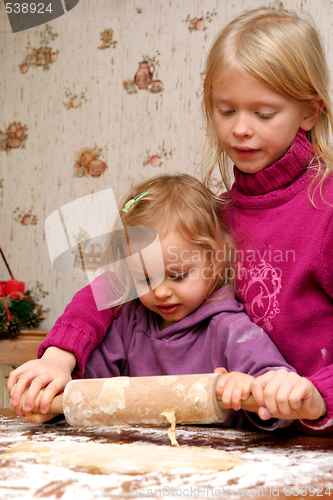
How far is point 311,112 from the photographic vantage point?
2.94 ft

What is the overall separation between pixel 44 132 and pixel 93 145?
8.6 inches

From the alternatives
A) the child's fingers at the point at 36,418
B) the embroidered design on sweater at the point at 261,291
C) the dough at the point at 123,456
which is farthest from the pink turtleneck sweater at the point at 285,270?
the dough at the point at 123,456

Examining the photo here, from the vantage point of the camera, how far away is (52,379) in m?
0.79

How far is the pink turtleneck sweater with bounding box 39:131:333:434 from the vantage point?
0.82 metres

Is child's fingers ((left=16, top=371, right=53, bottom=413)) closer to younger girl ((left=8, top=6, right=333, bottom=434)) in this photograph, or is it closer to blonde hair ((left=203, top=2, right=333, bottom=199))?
younger girl ((left=8, top=6, right=333, bottom=434))

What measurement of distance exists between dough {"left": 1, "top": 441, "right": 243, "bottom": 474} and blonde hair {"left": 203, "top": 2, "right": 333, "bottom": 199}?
502 mm

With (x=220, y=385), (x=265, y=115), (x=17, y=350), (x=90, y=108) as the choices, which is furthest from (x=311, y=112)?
(x=17, y=350)

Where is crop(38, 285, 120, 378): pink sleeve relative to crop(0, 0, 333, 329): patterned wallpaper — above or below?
below

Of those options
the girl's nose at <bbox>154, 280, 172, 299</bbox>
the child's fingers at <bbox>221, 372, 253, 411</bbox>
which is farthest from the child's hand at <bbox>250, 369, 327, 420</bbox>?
the girl's nose at <bbox>154, 280, 172, 299</bbox>

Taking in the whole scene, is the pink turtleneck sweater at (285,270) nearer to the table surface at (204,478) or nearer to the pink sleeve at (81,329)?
the pink sleeve at (81,329)

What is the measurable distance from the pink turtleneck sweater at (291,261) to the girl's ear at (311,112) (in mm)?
30

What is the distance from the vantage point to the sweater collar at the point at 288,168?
873mm

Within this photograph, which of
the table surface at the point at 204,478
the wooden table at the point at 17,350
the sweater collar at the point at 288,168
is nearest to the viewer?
the table surface at the point at 204,478

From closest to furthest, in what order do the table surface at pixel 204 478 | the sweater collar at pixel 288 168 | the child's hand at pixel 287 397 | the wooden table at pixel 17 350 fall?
the table surface at pixel 204 478
the child's hand at pixel 287 397
the sweater collar at pixel 288 168
the wooden table at pixel 17 350
